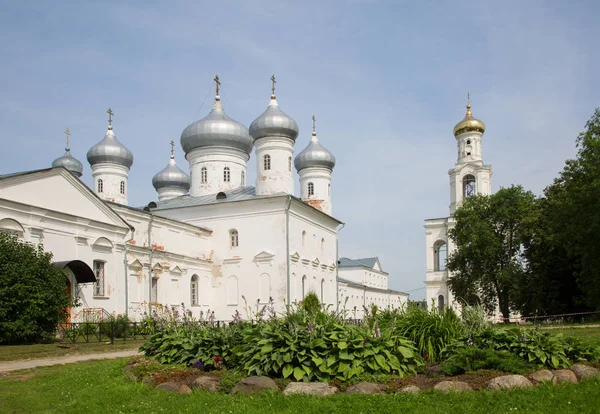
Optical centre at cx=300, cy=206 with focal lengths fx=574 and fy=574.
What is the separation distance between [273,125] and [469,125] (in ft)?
88.3

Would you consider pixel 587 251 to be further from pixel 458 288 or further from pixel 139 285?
pixel 139 285

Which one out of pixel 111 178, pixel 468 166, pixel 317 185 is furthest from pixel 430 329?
pixel 468 166

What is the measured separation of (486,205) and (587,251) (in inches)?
459

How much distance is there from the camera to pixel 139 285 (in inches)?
1079

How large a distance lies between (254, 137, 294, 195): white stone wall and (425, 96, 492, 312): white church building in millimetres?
23775

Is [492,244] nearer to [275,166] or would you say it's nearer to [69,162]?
[275,166]

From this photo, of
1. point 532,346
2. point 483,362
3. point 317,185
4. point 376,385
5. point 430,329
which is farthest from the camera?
point 317,185

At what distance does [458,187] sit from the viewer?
5500 centimetres

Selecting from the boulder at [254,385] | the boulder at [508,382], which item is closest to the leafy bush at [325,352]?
the boulder at [254,385]

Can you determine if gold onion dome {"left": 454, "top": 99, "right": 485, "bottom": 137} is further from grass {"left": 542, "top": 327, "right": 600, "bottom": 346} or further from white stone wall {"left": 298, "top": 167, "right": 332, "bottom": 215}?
grass {"left": 542, "top": 327, "right": 600, "bottom": 346}

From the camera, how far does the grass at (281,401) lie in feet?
21.0

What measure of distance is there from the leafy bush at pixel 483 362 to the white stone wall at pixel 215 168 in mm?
29346

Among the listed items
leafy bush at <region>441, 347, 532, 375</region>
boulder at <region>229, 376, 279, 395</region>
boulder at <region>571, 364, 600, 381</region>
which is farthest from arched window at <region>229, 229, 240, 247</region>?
boulder at <region>571, 364, 600, 381</region>

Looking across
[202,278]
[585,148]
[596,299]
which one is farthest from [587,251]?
[202,278]
